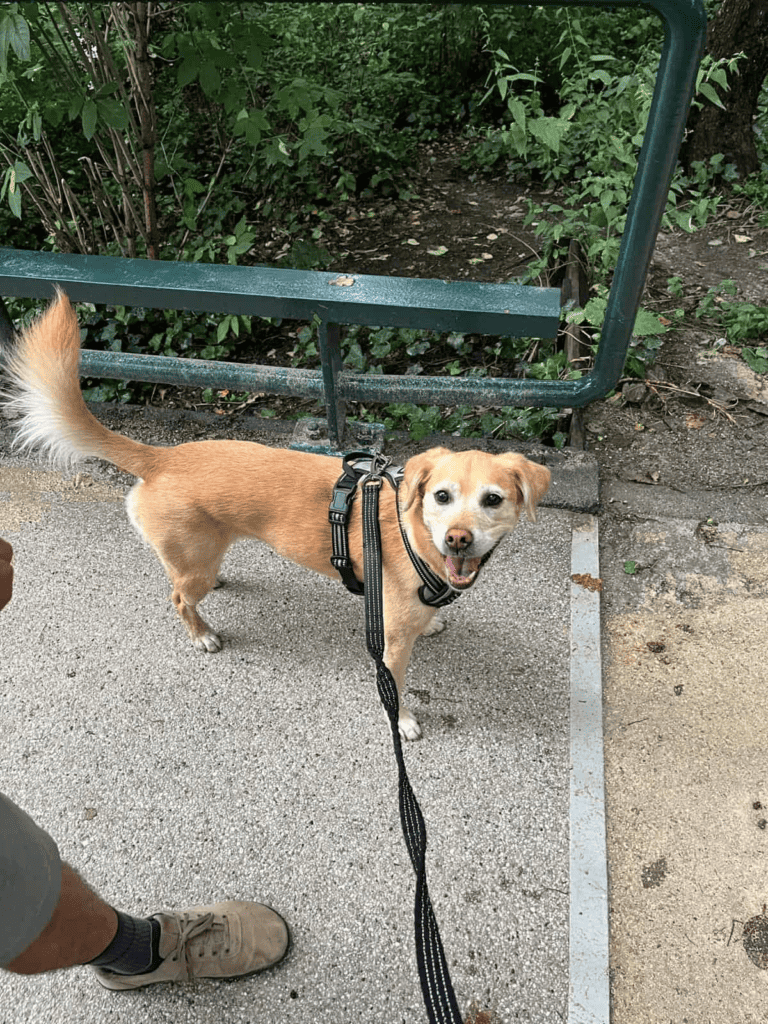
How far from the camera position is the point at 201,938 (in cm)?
183

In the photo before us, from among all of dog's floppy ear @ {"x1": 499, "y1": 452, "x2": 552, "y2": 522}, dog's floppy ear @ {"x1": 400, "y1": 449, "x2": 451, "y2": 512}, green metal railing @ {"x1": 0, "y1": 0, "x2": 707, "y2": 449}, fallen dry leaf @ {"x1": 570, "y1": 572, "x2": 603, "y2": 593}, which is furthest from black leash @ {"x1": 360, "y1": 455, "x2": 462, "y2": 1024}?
fallen dry leaf @ {"x1": 570, "y1": 572, "x2": 603, "y2": 593}

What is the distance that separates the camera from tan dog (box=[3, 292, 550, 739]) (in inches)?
79.1

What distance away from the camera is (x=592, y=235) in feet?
12.6

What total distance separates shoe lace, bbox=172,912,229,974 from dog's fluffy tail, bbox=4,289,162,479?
1349mm

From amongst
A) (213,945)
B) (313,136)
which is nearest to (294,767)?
(213,945)

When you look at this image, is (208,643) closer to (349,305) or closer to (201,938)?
(201,938)

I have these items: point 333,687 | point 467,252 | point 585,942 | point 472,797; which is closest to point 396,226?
point 467,252

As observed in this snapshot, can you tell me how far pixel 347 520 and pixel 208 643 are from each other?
0.85 metres

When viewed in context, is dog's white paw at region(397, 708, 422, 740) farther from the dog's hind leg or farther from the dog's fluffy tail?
the dog's fluffy tail

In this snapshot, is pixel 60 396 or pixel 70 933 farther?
pixel 60 396

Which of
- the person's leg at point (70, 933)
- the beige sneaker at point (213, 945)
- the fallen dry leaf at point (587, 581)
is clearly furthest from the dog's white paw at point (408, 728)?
the person's leg at point (70, 933)

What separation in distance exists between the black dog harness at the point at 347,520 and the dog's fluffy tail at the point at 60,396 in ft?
2.13

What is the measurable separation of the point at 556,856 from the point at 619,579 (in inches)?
47.3

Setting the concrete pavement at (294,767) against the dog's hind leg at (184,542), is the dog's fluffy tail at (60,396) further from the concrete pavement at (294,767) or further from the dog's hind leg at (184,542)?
the concrete pavement at (294,767)
